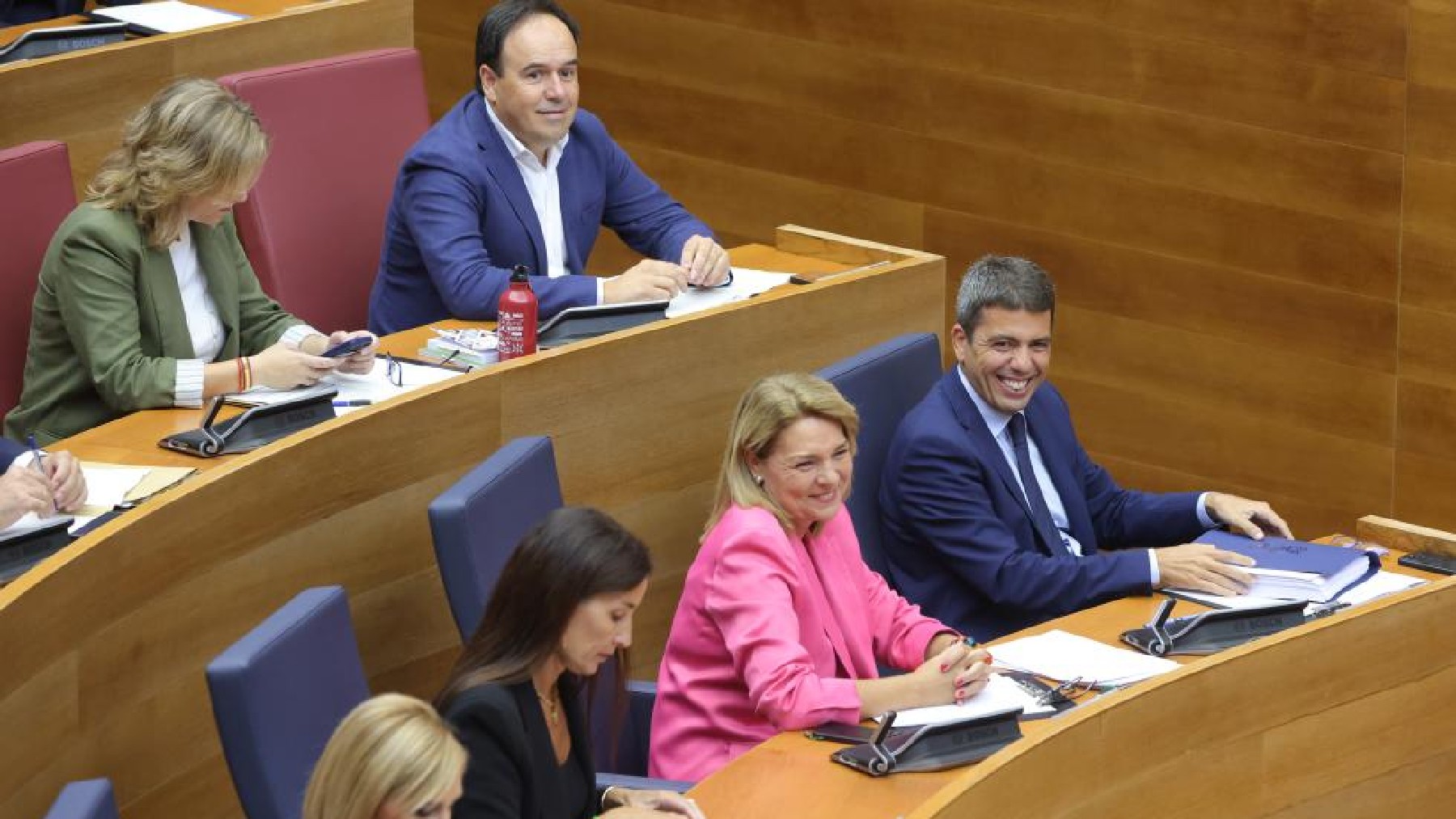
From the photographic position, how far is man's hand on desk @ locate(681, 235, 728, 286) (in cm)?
368

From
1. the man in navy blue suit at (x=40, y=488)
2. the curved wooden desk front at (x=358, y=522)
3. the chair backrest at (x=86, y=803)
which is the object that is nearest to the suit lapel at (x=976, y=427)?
the curved wooden desk front at (x=358, y=522)

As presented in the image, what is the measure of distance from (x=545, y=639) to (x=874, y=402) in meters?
1.10

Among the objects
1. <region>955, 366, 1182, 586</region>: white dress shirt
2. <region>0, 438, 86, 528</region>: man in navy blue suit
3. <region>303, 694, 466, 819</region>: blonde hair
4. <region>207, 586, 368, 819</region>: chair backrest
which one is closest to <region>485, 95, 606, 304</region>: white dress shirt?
<region>955, 366, 1182, 586</region>: white dress shirt

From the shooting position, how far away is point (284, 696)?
7.51ft

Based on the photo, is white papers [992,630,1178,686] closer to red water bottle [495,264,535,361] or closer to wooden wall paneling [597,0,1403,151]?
red water bottle [495,264,535,361]

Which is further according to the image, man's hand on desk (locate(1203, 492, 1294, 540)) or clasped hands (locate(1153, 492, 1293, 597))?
man's hand on desk (locate(1203, 492, 1294, 540))

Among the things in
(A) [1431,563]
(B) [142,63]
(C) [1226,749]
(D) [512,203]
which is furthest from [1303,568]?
(B) [142,63]

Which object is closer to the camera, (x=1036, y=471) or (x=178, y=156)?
(x=178, y=156)

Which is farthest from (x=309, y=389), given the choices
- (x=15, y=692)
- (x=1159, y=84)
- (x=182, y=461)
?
(x=1159, y=84)

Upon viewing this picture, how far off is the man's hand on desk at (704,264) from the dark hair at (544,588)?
4.53ft

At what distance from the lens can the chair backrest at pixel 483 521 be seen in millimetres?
2639

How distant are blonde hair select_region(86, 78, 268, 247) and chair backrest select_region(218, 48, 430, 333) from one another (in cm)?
65

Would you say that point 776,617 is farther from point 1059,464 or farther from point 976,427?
point 1059,464

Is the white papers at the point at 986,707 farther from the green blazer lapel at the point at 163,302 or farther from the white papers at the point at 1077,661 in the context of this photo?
the green blazer lapel at the point at 163,302
